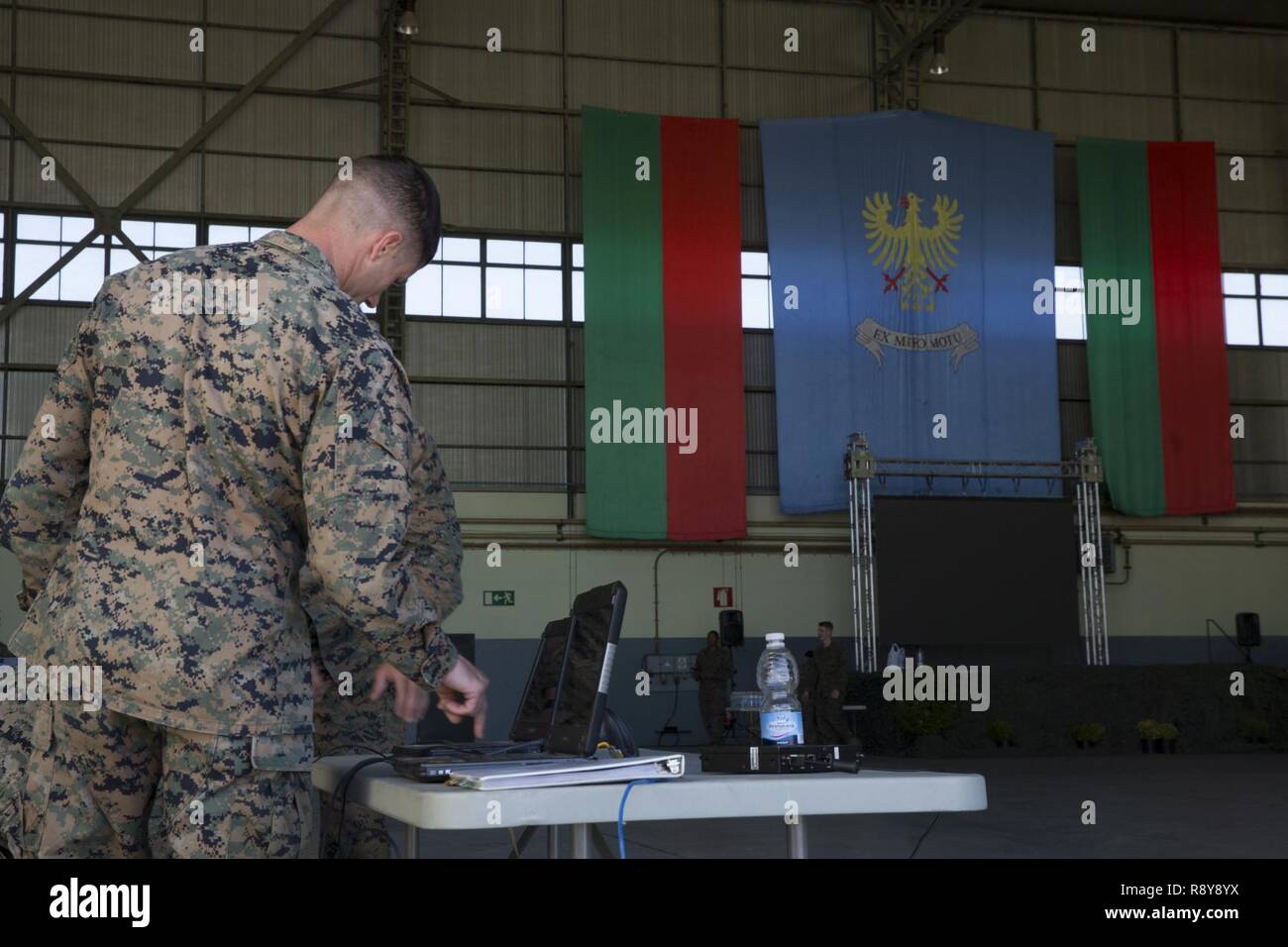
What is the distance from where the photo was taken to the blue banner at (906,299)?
17266 millimetres

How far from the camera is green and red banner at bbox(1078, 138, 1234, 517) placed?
1794 centimetres

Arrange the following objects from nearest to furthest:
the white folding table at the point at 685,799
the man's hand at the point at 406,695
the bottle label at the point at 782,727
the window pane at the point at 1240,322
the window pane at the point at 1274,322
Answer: the white folding table at the point at 685,799
the bottle label at the point at 782,727
the man's hand at the point at 406,695
the window pane at the point at 1240,322
the window pane at the point at 1274,322

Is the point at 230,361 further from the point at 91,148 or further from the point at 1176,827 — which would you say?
the point at 91,148

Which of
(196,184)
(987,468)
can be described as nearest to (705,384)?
(987,468)

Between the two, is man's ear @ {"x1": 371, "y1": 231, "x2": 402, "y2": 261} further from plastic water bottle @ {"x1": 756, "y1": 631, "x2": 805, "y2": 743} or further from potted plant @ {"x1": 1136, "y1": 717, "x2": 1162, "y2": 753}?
potted plant @ {"x1": 1136, "y1": 717, "x2": 1162, "y2": 753}

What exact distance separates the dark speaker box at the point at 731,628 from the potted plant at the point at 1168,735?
4920 millimetres

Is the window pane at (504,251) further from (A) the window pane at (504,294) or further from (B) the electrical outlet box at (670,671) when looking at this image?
(B) the electrical outlet box at (670,671)

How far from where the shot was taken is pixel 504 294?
17.2 meters

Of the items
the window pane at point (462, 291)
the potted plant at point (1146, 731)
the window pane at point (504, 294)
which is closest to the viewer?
the potted plant at point (1146, 731)

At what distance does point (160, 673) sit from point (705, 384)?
15083 millimetres

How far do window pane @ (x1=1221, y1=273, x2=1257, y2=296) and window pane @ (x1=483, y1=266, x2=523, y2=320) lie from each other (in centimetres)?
974

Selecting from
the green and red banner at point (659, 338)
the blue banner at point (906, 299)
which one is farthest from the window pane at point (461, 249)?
the blue banner at point (906, 299)
